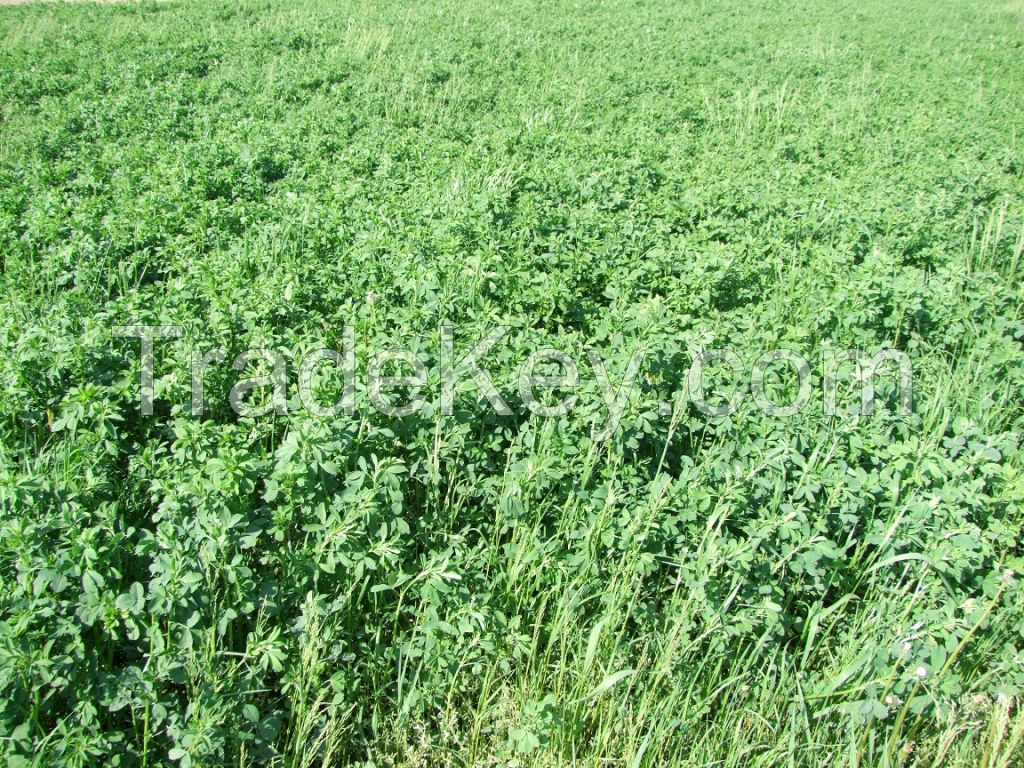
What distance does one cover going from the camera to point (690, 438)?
3529 millimetres

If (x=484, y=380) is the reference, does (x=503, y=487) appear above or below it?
below

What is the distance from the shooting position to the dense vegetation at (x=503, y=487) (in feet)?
7.89

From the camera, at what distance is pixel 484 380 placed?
3.29 meters

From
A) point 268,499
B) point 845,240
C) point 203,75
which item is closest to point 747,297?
point 845,240

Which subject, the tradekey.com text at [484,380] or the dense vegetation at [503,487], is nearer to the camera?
the dense vegetation at [503,487]

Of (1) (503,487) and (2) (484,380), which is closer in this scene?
(1) (503,487)

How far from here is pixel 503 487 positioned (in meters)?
3.08

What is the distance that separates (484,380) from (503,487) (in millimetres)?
518

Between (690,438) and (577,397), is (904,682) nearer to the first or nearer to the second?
(690,438)

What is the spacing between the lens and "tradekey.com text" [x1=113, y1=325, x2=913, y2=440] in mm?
3215

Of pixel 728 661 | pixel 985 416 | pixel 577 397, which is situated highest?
pixel 577 397

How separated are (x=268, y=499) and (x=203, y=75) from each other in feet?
33.1

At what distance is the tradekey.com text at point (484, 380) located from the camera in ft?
10.5

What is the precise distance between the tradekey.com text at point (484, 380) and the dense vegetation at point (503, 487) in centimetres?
6
